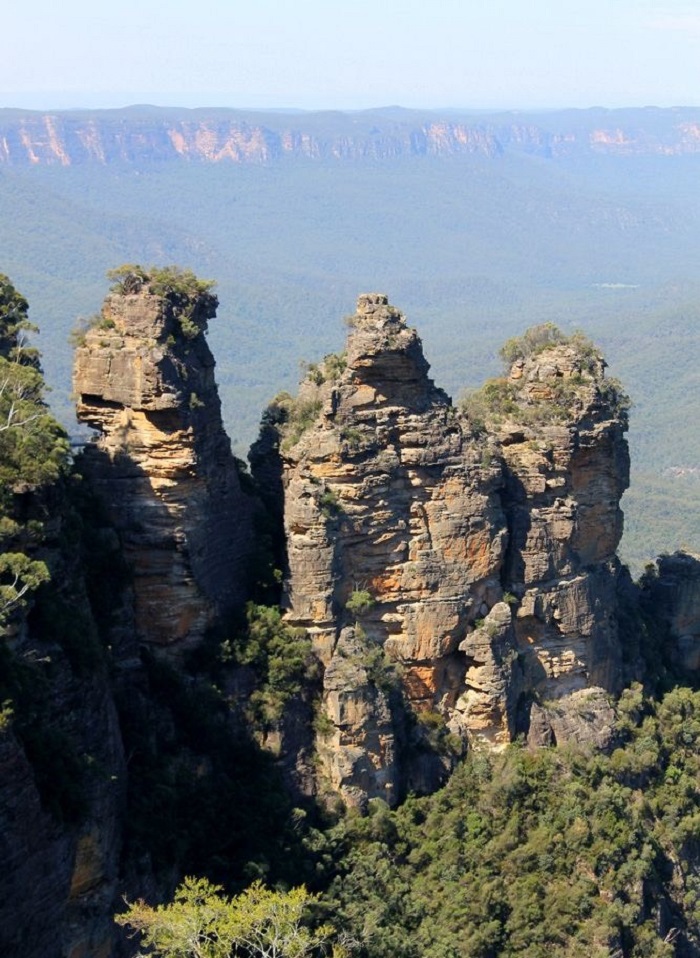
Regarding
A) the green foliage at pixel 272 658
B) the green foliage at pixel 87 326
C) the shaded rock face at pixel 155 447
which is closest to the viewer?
the shaded rock face at pixel 155 447

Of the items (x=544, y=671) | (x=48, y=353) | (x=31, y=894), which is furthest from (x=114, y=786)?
(x=48, y=353)

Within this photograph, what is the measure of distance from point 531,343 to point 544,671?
7.34m

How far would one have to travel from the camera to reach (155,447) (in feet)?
87.4

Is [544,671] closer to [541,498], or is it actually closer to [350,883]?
[541,498]

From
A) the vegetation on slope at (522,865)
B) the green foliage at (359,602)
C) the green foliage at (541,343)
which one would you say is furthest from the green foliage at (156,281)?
the vegetation on slope at (522,865)

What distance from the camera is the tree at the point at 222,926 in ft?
65.9

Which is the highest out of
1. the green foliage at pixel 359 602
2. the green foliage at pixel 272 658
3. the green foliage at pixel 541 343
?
the green foliage at pixel 541 343

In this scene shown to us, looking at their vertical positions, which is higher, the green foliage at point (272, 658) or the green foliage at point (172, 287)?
the green foliage at point (172, 287)

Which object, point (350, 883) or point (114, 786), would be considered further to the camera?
point (350, 883)

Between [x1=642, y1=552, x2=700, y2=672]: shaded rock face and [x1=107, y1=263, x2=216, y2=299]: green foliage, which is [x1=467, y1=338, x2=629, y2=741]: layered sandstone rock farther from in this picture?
[x1=107, y1=263, x2=216, y2=299]: green foliage

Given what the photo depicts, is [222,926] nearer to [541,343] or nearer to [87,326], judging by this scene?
[87,326]

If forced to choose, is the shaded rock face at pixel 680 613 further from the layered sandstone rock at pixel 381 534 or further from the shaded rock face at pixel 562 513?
the layered sandstone rock at pixel 381 534

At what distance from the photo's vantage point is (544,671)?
3178 centimetres

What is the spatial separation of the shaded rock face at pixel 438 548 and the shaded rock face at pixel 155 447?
84.7 inches
